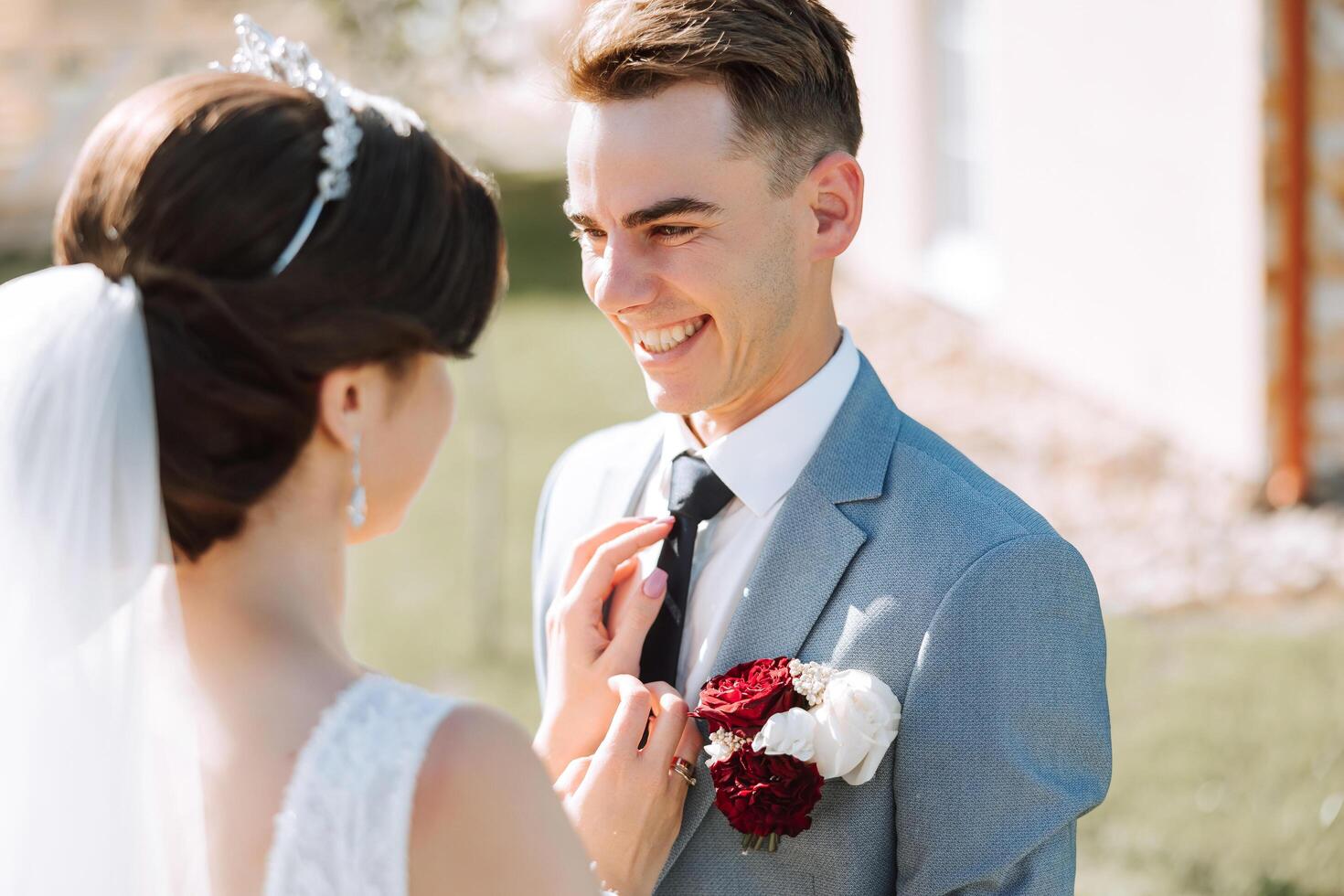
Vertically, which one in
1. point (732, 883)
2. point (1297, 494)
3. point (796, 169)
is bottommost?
point (1297, 494)

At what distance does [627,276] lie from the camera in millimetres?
2428

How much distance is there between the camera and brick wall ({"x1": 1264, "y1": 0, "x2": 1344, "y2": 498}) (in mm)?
6492

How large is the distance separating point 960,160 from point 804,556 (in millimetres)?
10359

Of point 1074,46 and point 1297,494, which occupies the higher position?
point 1074,46

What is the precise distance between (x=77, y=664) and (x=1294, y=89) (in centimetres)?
626

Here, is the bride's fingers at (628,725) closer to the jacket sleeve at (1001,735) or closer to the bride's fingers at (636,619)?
the bride's fingers at (636,619)

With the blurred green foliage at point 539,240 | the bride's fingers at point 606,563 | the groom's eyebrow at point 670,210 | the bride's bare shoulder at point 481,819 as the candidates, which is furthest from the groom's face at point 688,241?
the blurred green foliage at point 539,240

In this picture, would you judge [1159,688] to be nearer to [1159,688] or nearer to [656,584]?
[1159,688]

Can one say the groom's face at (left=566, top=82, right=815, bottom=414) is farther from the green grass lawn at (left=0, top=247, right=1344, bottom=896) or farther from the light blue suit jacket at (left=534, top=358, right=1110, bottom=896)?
the green grass lawn at (left=0, top=247, right=1344, bottom=896)

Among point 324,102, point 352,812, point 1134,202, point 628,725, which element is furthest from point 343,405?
point 1134,202

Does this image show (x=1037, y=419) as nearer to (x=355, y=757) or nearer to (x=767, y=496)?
(x=767, y=496)

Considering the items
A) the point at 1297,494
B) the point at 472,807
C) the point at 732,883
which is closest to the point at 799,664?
the point at 732,883

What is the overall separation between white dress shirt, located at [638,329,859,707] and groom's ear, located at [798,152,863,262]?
217 millimetres

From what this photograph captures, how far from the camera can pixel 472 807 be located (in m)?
1.52
